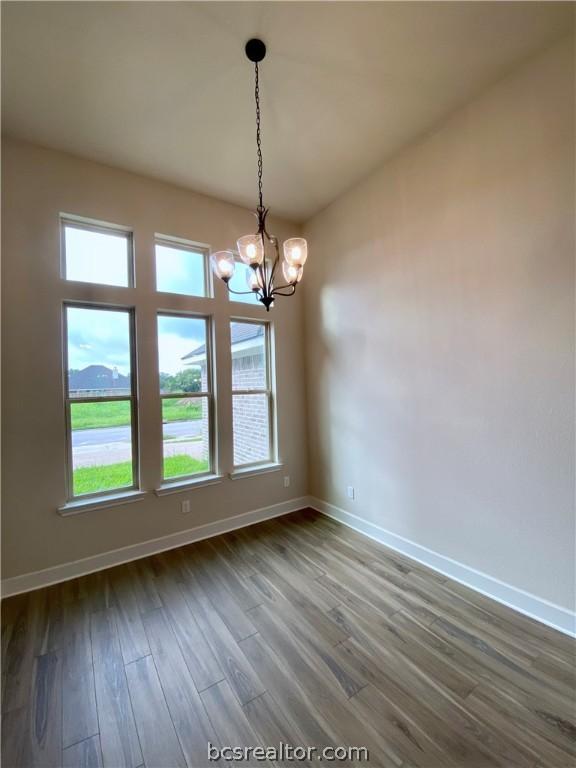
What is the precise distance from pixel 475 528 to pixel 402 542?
0.68 meters

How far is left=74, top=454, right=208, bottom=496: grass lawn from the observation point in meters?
2.61

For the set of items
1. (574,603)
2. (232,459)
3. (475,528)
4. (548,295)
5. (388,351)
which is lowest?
(574,603)

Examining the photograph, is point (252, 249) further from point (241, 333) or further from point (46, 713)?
point (46, 713)

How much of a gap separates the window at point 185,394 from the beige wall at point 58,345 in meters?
0.12

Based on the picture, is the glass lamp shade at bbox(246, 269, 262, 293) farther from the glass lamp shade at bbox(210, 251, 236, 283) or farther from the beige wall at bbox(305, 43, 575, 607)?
the beige wall at bbox(305, 43, 575, 607)

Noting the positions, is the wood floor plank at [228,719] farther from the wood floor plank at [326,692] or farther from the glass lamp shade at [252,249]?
the glass lamp shade at [252,249]

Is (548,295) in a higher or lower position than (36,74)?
lower

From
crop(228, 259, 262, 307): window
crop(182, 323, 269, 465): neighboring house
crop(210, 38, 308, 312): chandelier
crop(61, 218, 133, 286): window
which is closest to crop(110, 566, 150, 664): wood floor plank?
crop(182, 323, 269, 465): neighboring house

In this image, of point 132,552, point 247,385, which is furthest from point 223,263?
point 132,552

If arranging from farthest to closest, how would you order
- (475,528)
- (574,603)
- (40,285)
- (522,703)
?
(40,285), (475,528), (574,603), (522,703)

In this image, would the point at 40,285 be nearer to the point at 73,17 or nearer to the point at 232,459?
the point at 73,17

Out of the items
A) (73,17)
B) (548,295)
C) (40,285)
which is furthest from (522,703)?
(73,17)

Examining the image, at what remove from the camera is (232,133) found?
244 cm

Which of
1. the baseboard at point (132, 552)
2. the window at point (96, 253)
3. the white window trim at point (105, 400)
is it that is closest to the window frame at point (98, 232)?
the window at point (96, 253)
